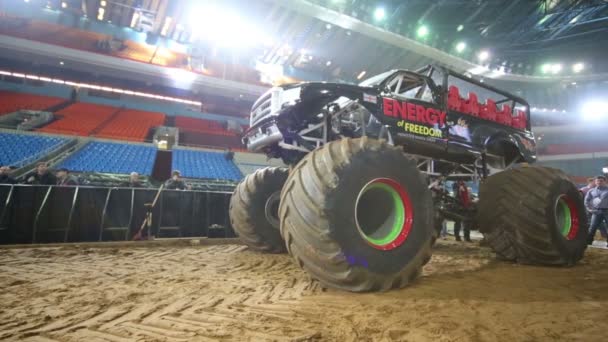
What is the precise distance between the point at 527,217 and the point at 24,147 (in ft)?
63.7

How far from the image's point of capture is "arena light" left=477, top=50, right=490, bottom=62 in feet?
89.7

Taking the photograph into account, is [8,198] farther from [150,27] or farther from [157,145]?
[150,27]

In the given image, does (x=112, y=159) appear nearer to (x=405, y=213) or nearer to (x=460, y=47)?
(x=405, y=213)

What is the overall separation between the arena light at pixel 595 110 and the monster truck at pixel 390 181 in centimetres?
3266

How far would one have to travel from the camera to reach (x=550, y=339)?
1.66m

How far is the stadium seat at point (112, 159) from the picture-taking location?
13.4 m

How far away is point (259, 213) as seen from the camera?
14.7 feet

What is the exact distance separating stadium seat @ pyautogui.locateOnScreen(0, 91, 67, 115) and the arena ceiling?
24.1ft

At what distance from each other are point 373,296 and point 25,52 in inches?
1007

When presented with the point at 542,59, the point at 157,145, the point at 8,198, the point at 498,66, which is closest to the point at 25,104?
the point at 157,145

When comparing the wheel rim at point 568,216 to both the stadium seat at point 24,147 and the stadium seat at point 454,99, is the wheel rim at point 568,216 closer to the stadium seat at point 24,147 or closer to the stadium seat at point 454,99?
the stadium seat at point 454,99

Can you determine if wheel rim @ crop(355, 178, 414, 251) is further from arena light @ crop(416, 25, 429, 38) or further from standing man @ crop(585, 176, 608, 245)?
arena light @ crop(416, 25, 429, 38)

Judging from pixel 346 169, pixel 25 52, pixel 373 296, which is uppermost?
pixel 25 52

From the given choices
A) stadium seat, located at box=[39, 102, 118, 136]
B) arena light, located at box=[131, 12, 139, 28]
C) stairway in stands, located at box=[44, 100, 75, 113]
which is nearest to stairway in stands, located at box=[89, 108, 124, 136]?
stadium seat, located at box=[39, 102, 118, 136]
